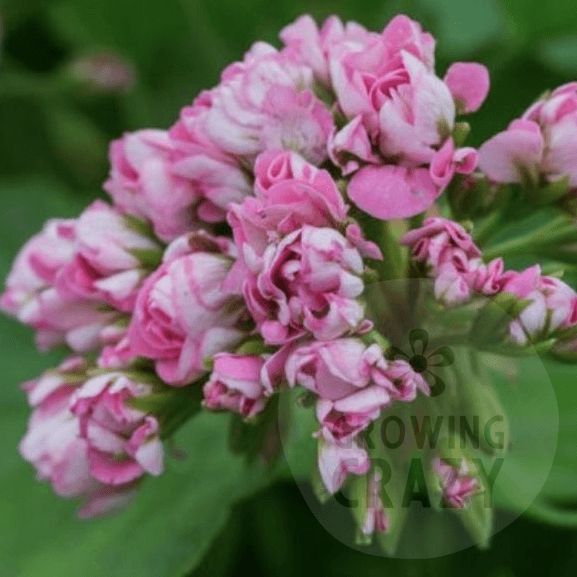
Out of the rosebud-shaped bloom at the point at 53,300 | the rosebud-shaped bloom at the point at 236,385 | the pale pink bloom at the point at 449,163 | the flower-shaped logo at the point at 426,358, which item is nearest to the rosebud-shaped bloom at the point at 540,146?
the pale pink bloom at the point at 449,163

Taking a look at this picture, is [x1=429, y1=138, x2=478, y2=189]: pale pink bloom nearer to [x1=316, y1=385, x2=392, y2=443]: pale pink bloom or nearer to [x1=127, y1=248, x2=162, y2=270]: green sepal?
[x1=316, y1=385, x2=392, y2=443]: pale pink bloom

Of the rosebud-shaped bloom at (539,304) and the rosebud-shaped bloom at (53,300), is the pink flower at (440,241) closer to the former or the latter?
the rosebud-shaped bloom at (539,304)

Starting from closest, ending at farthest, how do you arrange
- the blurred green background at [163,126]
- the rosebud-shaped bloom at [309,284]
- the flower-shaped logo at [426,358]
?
the rosebud-shaped bloom at [309,284]
the flower-shaped logo at [426,358]
the blurred green background at [163,126]

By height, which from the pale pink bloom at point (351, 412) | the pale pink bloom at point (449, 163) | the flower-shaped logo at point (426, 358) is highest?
the pale pink bloom at point (449, 163)

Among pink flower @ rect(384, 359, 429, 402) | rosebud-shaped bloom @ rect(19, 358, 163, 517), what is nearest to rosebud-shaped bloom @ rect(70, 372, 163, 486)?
rosebud-shaped bloom @ rect(19, 358, 163, 517)

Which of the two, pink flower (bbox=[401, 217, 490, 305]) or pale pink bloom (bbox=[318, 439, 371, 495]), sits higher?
pink flower (bbox=[401, 217, 490, 305])

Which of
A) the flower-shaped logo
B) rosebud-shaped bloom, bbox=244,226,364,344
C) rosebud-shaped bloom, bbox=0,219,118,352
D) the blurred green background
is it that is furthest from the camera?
the blurred green background

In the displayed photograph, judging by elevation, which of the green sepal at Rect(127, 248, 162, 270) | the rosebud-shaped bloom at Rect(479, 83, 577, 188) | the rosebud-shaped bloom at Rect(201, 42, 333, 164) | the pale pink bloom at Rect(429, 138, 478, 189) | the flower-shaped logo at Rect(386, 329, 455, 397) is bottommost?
the flower-shaped logo at Rect(386, 329, 455, 397)

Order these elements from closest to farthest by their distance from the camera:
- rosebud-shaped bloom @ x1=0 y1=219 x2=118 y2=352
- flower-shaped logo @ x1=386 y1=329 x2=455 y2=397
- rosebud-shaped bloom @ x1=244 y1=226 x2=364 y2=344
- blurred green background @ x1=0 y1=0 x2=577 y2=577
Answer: rosebud-shaped bloom @ x1=244 y1=226 x2=364 y2=344 → flower-shaped logo @ x1=386 y1=329 x2=455 y2=397 → rosebud-shaped bloom @ x1=0 y1=219 x2=118 y2=352 → blurred green background @ x1=0 y1=0 x2=577 y2=577
